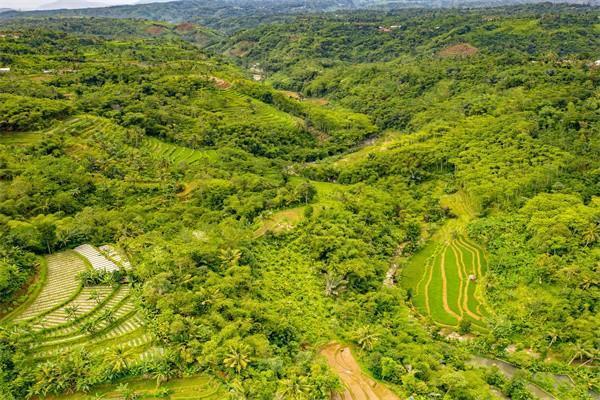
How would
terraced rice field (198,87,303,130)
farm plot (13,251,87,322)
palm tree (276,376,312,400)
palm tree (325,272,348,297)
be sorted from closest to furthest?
palm tree (276,376,312,400) → farm plot (13,251,87,322) → palm tree (325,272,348,297) → terraced rice field (198,87,303,130)

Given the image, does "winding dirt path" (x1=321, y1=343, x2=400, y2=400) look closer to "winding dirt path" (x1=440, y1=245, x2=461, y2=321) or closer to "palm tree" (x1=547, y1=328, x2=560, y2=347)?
"winding dirt path" (x1=440, y1=245, x2=461, y2=321)

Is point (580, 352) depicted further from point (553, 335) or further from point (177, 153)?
point (177, 153)

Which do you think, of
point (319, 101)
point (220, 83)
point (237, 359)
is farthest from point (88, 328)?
point (319, 101)

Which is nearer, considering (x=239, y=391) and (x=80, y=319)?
(x=239, y=391)

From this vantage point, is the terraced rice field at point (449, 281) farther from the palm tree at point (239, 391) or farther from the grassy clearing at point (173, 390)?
the grassy clearing at point (173, 390)

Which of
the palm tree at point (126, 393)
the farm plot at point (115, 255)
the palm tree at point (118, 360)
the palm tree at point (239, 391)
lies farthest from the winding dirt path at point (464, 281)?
the farm plot at point (115, 255)

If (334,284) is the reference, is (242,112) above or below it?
above

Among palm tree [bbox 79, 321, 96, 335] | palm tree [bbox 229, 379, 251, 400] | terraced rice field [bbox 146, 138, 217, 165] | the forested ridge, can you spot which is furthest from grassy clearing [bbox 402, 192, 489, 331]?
terraced rice field [bbox 146, 138, 217, 165]
